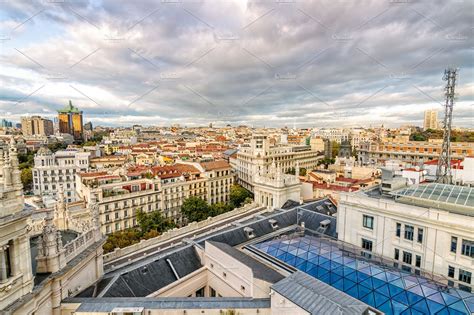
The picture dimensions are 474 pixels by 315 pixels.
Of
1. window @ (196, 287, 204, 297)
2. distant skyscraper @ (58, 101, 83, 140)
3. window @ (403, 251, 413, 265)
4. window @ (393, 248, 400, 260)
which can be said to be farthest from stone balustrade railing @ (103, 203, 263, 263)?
distant skyscraper @ (58, 101, 83, 140)

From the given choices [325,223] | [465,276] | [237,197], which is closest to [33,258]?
[325,223]

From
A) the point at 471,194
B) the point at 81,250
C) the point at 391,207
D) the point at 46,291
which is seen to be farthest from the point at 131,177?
the point at 471,194

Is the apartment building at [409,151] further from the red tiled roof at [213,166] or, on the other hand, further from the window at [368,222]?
Result: the window at [368,222]

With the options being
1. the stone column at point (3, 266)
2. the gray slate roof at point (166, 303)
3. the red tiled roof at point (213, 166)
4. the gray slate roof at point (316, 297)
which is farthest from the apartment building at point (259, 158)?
the stone column at point (3, 266)

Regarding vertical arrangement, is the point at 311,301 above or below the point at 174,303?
above

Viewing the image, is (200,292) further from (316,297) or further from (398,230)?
(398,230)

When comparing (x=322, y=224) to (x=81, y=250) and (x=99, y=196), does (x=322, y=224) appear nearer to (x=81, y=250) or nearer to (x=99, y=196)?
(x=81, y=250)
